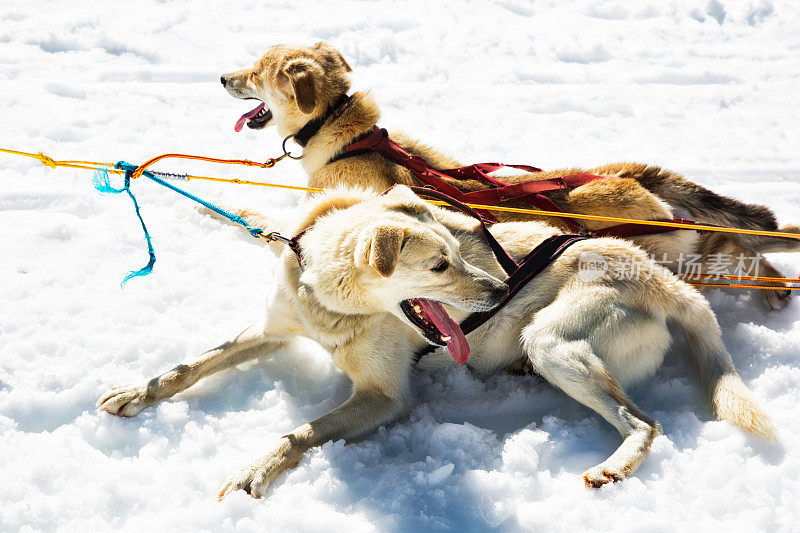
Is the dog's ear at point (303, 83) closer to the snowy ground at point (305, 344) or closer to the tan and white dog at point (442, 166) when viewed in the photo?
the tan and white dog at point (442, 166)

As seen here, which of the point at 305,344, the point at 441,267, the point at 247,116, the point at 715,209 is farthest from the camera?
the point at 247,116

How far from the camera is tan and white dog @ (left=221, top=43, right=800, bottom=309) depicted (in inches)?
139

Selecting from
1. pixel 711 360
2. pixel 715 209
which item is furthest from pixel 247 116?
pixel 711 360

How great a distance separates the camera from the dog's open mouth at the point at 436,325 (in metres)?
2.72

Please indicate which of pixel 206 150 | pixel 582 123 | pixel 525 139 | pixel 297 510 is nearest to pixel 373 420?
pixel 297 510

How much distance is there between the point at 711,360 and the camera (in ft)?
9.75

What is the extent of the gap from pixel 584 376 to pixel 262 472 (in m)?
1.41

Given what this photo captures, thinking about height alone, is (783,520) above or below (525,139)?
above

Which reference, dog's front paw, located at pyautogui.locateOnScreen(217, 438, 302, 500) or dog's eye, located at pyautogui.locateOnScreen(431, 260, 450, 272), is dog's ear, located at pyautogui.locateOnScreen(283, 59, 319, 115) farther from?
dog's front paw, located at pyautogui.locateOnScreen(217, 438, 302, 500)

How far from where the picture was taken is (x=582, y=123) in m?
6.70

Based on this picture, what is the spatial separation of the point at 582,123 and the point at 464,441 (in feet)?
15.9

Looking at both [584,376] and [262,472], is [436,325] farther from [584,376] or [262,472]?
[262,472]

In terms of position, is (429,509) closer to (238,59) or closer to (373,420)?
(373,420)

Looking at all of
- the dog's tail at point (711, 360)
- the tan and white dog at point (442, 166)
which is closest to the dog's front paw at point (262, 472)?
the tan and white dog at point (442, 166)
